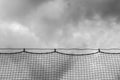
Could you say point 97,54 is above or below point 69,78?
above

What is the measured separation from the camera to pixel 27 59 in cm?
1620

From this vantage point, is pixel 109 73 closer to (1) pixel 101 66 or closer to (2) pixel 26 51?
(1) pixel 101 66

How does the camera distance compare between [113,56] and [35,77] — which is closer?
[35,77]

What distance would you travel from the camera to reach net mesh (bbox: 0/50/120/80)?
15.3 m

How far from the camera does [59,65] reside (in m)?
16.0

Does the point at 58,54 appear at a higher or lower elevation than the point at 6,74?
higher

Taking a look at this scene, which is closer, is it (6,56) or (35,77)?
(35,77)

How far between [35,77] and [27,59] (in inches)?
71.0

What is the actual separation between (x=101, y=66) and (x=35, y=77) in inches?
188

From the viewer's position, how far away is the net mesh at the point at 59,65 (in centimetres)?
1532

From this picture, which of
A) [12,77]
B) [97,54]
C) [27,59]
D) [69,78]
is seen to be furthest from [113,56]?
[12,77]

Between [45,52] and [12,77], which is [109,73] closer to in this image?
[45,52]

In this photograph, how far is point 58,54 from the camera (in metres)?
16.4

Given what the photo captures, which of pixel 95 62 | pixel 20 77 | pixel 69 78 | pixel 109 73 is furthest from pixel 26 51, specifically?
pixel 109 73
